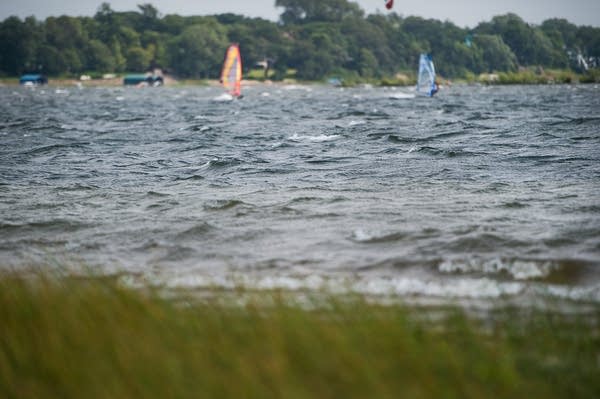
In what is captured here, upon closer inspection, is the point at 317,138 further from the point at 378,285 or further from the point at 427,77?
the point at 427,77

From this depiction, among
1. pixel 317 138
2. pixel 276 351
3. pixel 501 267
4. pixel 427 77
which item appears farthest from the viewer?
pixel 427 77

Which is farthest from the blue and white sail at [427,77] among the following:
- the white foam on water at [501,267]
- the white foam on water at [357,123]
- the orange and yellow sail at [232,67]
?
the white foam on water at [501,267]

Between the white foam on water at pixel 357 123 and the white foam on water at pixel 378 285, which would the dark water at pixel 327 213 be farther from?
the white foam on water at pixel 357 123

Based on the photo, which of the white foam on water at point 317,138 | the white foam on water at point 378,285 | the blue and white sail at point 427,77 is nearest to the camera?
the white foam on water at point 378,285

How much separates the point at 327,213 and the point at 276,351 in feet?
20.4

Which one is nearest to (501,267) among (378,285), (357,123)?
(378,285)

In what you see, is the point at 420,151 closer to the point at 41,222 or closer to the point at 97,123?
the point at 41,222

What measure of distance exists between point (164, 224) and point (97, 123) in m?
24.7

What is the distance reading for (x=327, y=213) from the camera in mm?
10133

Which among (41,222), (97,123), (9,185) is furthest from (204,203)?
(97,123)

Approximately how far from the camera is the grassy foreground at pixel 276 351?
3.68 metres

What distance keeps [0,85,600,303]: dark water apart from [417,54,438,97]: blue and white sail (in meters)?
35.0

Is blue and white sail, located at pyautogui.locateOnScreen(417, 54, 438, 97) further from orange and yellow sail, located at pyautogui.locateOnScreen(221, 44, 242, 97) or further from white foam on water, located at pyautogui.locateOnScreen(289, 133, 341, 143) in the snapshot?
white foam on water, located at pyautogui.locateOnScreen(289, 133, 341, 143)

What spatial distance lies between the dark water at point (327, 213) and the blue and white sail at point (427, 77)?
1379 inches
